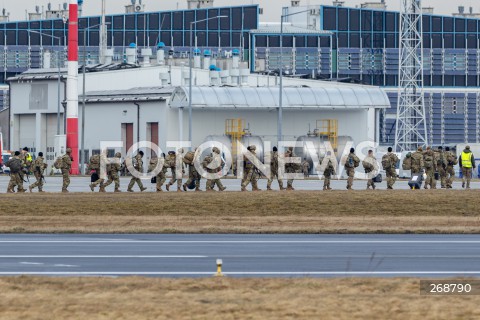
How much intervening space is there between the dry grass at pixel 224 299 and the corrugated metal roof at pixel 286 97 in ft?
214

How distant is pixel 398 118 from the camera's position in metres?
100

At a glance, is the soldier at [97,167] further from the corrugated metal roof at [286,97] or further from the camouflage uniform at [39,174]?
the corrugated metal roof at [286,97]

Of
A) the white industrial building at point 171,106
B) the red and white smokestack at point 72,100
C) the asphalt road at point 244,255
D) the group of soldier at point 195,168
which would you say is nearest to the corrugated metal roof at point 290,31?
the white industrial building at point 171,106

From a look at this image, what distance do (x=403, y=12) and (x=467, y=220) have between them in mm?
71527

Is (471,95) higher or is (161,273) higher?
(471,95)

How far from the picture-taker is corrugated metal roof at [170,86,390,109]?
84625 millimetres

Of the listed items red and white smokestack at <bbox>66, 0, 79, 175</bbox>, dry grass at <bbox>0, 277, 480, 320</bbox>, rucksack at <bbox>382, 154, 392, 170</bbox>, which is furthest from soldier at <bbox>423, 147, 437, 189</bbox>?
red and white smokestack at <bbox>66, 0, 79, 175</bbox>

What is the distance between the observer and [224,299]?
1656cm

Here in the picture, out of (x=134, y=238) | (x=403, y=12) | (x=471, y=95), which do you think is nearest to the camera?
(x=134, y=238)

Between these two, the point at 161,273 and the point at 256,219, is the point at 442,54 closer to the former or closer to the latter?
the point at 256,219

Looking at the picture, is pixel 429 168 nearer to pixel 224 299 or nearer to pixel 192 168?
pixel 192 168

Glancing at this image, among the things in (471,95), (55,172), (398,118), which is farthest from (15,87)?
(471,95)

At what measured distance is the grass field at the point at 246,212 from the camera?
107 feet

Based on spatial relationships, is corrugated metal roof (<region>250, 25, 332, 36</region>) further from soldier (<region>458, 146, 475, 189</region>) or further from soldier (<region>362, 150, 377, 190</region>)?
soldier (<region>362, 150, 377, 190</region>)
